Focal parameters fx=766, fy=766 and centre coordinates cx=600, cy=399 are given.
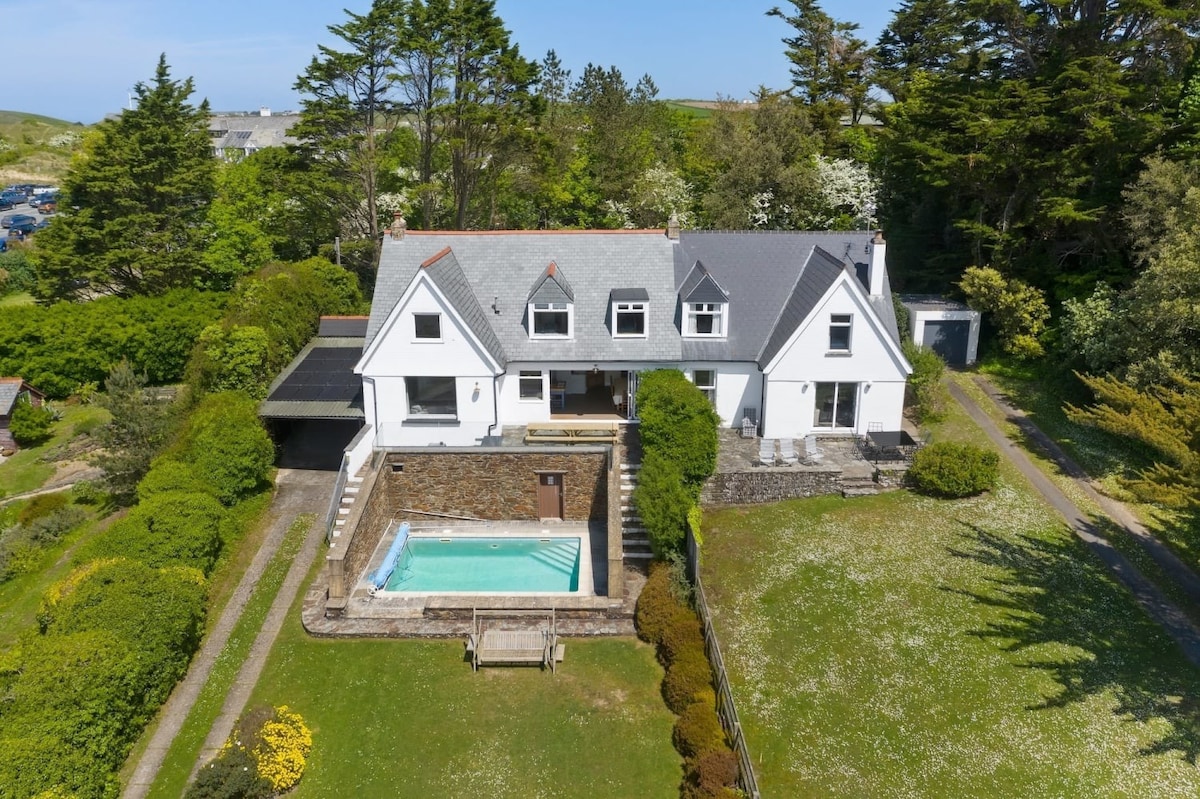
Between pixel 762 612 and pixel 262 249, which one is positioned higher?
pixel 262 249

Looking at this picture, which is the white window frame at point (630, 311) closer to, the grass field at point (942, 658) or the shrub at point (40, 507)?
the grass field at point (942, 658)

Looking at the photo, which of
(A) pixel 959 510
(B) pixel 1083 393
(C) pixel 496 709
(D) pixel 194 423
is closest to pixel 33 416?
(D) pixel 194 423

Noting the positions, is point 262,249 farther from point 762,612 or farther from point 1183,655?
point 1183,655

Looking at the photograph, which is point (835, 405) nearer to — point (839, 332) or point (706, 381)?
point (839, 332)

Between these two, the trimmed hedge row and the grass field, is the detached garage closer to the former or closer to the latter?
the grass field

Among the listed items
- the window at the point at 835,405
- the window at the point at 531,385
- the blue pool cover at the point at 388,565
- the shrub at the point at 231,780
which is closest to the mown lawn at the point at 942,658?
the window at the point at 835,405

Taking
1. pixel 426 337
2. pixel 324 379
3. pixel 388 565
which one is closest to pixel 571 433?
pixel 426 337
